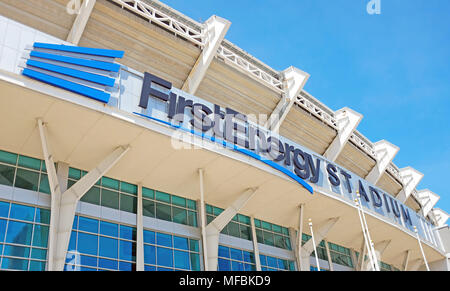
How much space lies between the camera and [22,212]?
16.4 meters

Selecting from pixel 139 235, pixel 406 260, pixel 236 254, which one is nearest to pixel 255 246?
pixel 236 254

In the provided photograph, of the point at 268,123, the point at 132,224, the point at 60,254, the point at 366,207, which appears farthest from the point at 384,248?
the point at 60,254

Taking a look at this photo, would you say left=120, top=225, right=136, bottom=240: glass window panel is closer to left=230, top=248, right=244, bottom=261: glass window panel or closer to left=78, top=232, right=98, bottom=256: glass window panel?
left=78, top=232, right=98, bottom=256: glass window panel

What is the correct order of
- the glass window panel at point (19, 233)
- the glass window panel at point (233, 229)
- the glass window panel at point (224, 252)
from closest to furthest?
the glass window panel at point (19, 233)
the glass window panel at point (224, 252)
the glass window panel at point (233, 229)

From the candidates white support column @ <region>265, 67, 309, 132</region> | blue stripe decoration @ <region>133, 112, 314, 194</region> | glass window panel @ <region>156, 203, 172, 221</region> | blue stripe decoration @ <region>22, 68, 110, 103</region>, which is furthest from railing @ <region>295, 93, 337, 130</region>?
blue stripe decoration @ <region>22, 68, 110, 103</region>

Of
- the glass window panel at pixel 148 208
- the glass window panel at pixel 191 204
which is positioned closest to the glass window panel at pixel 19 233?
the glass window panel at pixel 148 208

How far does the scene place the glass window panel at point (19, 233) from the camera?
15.6m

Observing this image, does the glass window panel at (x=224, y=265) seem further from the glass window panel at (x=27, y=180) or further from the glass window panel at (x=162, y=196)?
the glass window panel at (x=27, y=180)

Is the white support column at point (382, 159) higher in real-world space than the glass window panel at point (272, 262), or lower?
higher

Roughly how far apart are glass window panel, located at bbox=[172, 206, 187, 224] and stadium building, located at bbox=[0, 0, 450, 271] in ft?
0.36

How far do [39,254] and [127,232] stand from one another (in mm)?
3837

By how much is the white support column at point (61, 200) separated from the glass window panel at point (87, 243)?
0.98 m

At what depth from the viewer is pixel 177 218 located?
2098 cm
